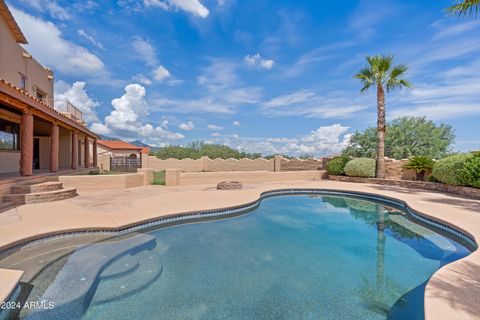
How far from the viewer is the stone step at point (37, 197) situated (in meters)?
7.86

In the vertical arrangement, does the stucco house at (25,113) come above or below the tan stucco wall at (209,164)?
above

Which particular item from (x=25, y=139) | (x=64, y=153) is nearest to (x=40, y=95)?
(x=64, y=153)

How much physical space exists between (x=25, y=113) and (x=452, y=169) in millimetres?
19208

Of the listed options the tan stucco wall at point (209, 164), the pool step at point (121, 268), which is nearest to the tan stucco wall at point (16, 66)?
the tan stucco wall at point (209, 164)

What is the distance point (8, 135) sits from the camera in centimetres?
1172

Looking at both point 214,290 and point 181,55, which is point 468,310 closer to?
point 214,290

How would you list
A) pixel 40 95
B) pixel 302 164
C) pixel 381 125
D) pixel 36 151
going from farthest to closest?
pixel 302 164, pixel 40 95, pixel 36 151, pixel 381 125

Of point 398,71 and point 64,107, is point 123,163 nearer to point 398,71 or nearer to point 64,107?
point 64,107

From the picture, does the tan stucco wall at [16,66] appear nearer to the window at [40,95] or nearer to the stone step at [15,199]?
the window at [40,95]

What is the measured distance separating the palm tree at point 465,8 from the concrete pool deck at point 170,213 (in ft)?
17.7

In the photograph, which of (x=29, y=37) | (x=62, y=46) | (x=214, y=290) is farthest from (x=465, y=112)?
(x=29, y=37)

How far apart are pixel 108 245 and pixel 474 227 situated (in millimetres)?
8971

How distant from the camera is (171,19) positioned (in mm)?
14984

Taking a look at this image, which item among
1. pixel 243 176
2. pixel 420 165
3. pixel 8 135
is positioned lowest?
pixel 243 176
